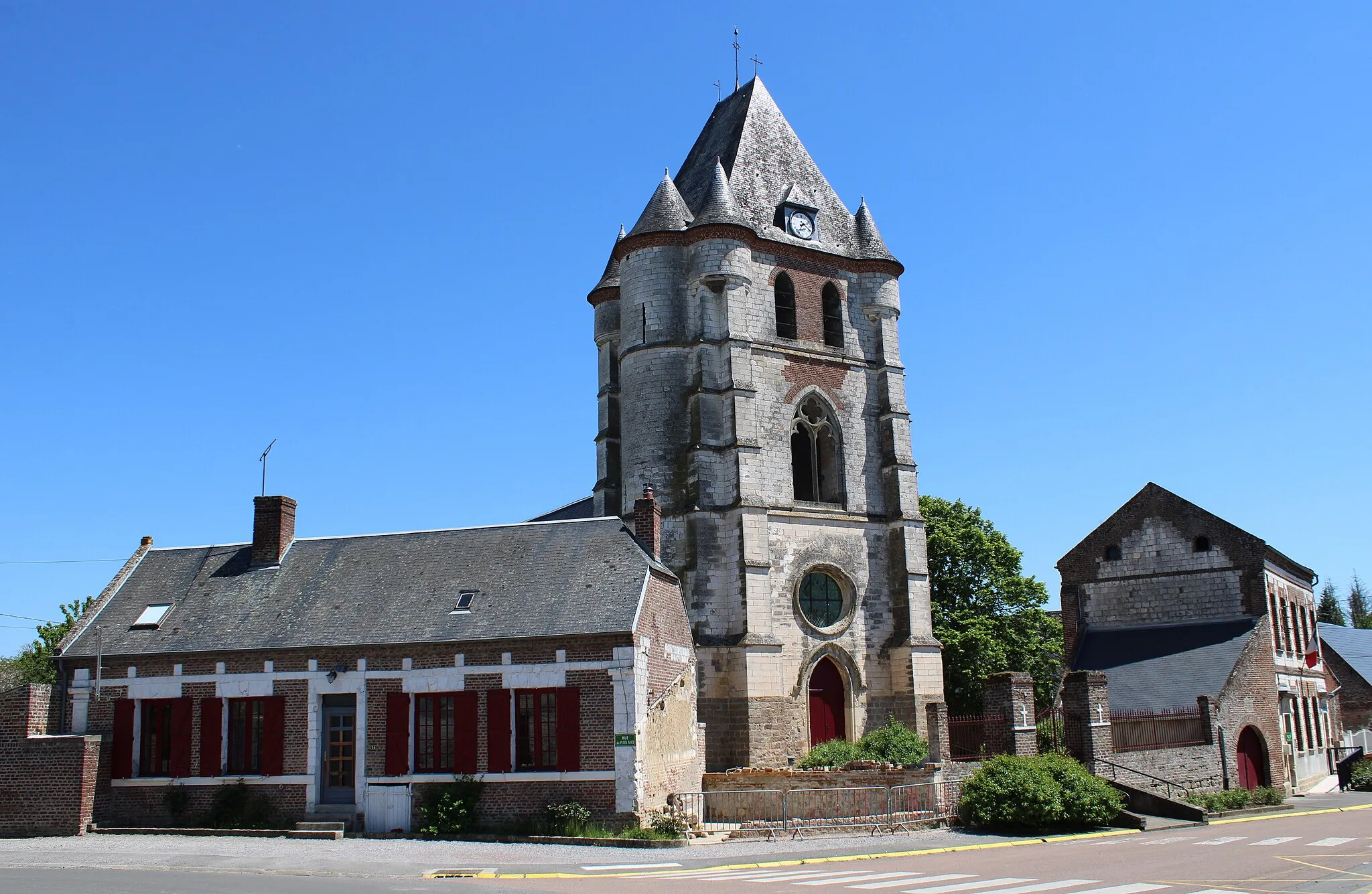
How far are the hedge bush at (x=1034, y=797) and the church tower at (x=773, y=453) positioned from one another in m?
7.79

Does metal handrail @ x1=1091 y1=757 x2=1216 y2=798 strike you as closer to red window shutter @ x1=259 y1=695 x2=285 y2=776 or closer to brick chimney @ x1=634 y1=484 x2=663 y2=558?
brick chimney @ x1=634 y1=484 x2=663 y2=558

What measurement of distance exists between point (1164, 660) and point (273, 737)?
2314 centimetres

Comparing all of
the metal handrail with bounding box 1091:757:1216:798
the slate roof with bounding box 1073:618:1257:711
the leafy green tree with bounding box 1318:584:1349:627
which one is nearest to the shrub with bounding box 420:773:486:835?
the metal handrail with bounding box 1091:757:1216:798

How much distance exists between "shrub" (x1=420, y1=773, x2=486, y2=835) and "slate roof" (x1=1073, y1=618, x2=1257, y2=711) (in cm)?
1697

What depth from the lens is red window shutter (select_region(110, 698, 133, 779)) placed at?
21.7 meters

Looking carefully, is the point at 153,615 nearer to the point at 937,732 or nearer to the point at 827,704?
the point at 827,704

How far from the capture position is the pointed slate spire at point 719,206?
30.5 metres

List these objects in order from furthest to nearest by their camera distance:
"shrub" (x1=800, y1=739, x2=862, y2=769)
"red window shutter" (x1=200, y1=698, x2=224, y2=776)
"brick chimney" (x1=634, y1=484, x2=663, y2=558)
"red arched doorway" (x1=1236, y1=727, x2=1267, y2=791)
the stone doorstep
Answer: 1. "red arched doorway" (x1=1236, y1=727, x2=1267, y2=791)
2. "shrub" (x1=800, y1=739, x2=862, y2=769)
3. "brick chimney" (x1=634, y1=484, x2=663, y2=558)
4. "red window shutter" (x1=200, y1=698, x2=224, y2=776)
5. the stone doorstep

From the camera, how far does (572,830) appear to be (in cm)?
1933

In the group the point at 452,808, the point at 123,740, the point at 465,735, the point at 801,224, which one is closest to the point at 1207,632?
the point at 801,224

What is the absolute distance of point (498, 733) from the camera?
2039cm

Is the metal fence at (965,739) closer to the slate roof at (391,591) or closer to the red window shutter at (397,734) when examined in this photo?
the slate roof at (391,591)

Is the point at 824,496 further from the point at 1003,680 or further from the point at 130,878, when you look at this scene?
the point at 130,878

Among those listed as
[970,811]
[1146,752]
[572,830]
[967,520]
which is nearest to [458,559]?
[572,830]
